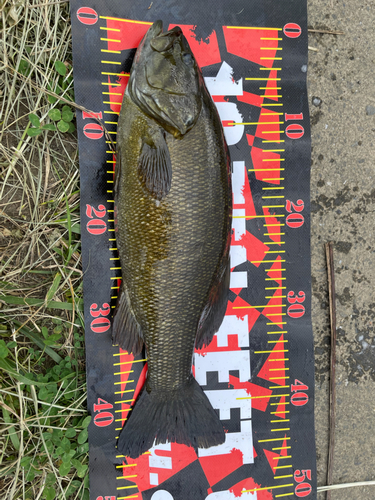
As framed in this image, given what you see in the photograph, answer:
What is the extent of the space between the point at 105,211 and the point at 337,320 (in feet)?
5.09

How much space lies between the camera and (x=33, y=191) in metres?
1.63

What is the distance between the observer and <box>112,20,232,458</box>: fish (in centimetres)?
139

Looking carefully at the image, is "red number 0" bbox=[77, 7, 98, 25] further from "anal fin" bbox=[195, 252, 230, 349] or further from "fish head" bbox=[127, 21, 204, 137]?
"anal fin" bbox=[195, 252, 230, 349]

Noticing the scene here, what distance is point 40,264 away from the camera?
166 centimetres

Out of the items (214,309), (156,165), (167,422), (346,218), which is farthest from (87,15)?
(167,422)

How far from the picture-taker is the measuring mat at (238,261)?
5.39 feet

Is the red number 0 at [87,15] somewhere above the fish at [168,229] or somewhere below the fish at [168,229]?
above

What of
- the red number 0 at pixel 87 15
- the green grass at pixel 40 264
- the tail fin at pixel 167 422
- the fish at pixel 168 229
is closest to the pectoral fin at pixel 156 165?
the fish at pixel 168 229

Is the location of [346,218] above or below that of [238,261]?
above

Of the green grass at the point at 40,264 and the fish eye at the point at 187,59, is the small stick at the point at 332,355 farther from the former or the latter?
the green grass at the point at 40,264

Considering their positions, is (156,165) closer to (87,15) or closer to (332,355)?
(87,15)

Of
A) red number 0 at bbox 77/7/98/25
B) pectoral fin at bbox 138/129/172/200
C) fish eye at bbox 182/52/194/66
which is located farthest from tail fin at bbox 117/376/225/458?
red number 0 at bbox 77/7/98/25

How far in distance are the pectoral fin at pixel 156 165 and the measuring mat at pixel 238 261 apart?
335mm

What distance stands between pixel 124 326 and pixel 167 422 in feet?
1.77
